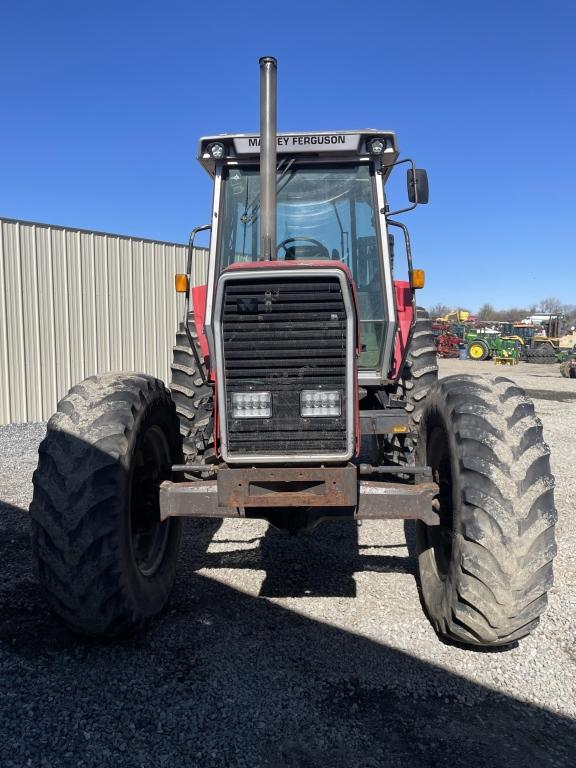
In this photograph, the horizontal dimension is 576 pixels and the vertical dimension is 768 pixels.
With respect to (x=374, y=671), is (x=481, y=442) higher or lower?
higher

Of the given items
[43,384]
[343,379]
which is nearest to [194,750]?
[343,379]

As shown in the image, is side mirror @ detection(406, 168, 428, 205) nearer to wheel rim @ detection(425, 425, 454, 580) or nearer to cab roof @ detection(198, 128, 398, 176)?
cab roof @ detection(198, 128, 398, 176)

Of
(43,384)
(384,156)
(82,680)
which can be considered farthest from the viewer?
(43,384)

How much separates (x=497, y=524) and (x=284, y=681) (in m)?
1.24

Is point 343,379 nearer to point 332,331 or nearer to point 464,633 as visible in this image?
point 332,331

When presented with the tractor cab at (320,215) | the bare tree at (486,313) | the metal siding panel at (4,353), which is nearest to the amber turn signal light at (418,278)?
the tractor cab at (320,215)

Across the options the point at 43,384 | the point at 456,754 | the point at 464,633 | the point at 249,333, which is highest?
the point at 249,333

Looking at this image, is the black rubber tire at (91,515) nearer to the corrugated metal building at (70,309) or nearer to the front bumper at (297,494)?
the front bumper at (297,494)

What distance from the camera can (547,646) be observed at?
129 inches

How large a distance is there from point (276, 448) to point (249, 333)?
0.57 m

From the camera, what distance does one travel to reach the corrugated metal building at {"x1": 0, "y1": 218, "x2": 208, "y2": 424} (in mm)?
10188

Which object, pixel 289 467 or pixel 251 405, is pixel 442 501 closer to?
pixel 289 467

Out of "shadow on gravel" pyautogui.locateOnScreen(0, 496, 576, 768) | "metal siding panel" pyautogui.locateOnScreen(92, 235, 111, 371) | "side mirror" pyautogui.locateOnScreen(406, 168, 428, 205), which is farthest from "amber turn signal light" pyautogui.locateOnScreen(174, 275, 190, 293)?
"metal siding panel" pyautogui.locateOnScreen(92, 235, 111, 371)

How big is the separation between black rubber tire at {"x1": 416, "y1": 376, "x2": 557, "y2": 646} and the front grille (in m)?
0.65
